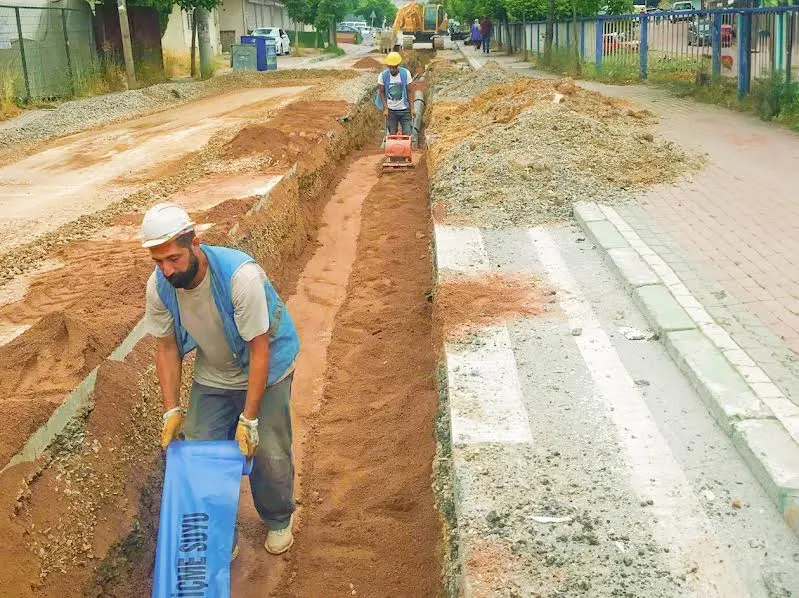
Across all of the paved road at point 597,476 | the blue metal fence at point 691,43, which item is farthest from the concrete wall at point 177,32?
the paved road at point 597,476

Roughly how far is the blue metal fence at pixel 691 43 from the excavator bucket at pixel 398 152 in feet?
21.0

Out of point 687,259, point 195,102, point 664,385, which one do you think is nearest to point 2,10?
point 195,102

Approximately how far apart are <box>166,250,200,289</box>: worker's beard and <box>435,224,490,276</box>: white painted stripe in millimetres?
3589

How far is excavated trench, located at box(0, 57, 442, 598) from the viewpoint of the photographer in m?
4.36

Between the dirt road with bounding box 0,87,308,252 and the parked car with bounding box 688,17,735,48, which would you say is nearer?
the dirt road with bounding box 0,87,308,252

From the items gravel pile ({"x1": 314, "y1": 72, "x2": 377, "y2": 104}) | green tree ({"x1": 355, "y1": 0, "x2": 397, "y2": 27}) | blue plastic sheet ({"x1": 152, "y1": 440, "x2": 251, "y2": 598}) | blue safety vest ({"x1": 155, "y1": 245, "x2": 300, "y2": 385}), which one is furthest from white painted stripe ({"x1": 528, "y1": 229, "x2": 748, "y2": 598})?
green tree ({"x1": 355, "y1": 0, "x2": 397, "y2": 27})

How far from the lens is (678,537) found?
371 cm

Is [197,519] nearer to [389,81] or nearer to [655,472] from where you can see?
[655,472]

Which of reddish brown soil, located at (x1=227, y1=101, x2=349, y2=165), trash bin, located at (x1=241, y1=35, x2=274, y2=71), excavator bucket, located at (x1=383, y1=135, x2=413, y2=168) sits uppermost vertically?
trash bin, located at (x1=241, y1=35, x2=274, y2=71)

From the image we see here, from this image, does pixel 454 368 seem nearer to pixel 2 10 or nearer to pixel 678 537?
pixel 678 537

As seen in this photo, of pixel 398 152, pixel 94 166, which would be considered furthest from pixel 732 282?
pixel 94 166

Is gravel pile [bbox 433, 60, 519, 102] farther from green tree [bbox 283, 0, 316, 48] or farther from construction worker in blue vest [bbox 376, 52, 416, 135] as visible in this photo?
green tree [bbox 283, 0, 316, 48]

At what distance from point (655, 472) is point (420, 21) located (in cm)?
4418

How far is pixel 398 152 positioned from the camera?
46.6 ft
